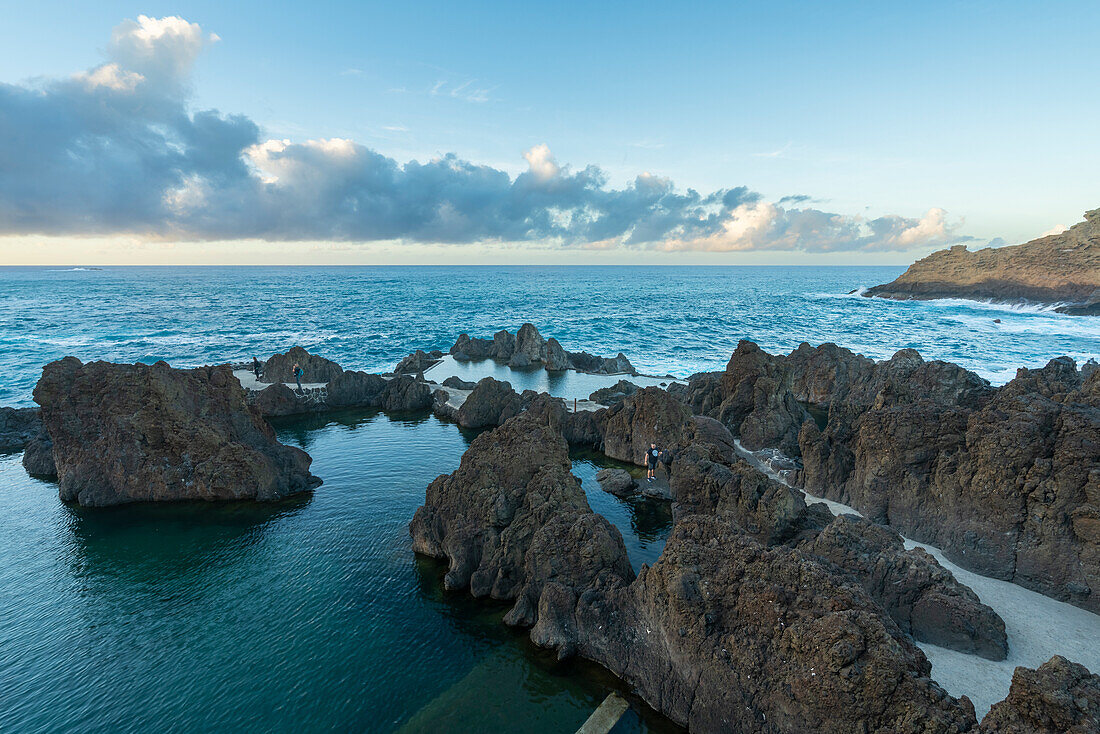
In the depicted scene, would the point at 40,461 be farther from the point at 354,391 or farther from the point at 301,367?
the point at 301,367

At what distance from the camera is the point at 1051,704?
31.4ft

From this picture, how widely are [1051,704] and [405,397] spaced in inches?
1709

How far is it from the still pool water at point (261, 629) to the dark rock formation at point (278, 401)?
16.8 metres

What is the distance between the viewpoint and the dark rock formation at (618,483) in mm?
29031

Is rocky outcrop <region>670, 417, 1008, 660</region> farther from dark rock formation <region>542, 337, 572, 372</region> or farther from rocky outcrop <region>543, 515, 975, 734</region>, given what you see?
dark rock formation <region>542, 337, 572, 372</region>

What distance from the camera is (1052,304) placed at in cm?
11438

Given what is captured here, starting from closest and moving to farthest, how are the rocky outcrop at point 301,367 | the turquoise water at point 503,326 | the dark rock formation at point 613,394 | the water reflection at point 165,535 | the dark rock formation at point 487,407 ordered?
the water reflection at point 165,535 → the dark rock formation at point 487,407 → the dark rock formation at point 613,394 → the rocky outcrop at point 301,367 → the turquoise water at point 503,326

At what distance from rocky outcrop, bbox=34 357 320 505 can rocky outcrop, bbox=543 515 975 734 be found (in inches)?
813

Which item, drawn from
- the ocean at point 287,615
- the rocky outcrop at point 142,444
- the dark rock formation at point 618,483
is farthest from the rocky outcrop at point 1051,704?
the rocky outcrop at point 142,444

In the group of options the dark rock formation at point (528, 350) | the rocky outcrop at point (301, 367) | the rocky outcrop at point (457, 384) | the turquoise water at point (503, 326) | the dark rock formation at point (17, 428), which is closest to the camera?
the dark rock formation at point (17, 428)

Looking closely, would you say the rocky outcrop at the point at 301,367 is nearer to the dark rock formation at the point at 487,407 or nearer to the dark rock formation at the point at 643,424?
the dark rock formation at the point at 487,407

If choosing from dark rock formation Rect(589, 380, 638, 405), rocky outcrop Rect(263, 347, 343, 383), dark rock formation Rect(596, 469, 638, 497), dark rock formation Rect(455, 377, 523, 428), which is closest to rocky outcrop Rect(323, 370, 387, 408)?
rocky outcrop Rect(263, 347, 343, 383)

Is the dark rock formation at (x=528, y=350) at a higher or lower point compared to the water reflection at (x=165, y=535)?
higher

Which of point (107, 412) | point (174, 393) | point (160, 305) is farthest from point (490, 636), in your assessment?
point (160, 305)
